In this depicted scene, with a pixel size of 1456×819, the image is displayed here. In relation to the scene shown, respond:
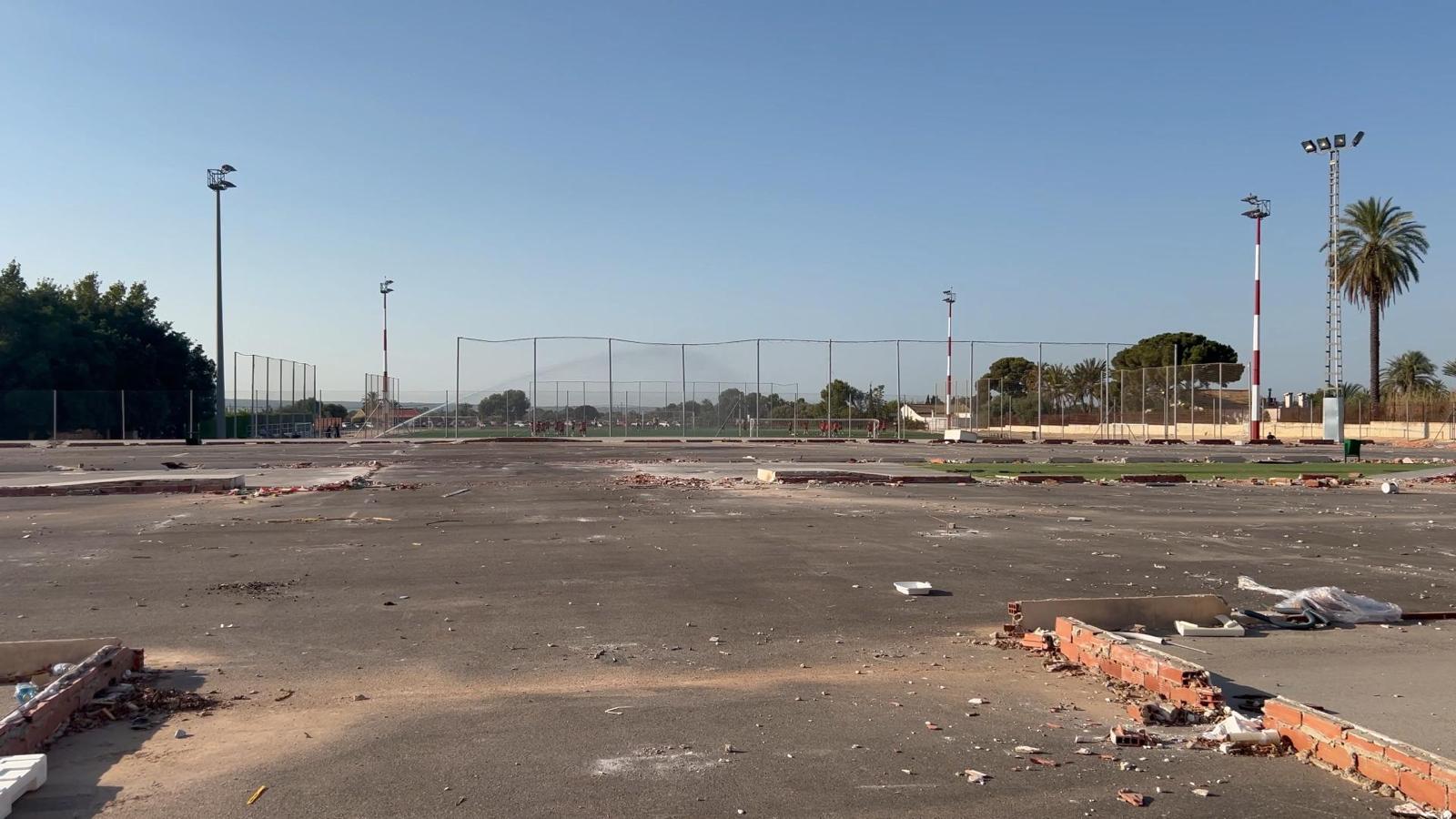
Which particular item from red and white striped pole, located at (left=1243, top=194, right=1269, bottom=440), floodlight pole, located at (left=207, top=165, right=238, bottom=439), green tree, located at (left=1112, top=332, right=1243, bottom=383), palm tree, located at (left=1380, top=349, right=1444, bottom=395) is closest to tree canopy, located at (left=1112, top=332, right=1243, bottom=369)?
green tree, located at (left=1112, top=332, right=1243, bottom=383)

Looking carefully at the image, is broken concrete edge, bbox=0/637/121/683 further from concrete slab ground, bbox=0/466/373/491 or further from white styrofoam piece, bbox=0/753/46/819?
concrete slab ground, bbox=0/466/373/491

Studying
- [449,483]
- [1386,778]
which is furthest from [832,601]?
[449,483]

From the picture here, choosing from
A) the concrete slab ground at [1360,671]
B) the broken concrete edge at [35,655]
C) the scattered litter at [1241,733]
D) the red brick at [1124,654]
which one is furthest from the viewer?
the broken concrete edge at [35,655]

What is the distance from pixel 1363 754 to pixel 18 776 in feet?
21.4

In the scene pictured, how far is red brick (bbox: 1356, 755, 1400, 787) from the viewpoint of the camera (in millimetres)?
4926

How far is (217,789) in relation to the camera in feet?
16.6

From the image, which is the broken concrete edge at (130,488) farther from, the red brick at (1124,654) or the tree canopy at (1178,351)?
the tree canopy at (1178,351)

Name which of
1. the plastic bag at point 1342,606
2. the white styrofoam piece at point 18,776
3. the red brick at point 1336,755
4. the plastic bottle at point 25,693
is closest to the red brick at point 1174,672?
the red brick at point 1336,755

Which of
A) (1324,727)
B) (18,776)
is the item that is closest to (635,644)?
(18,776)

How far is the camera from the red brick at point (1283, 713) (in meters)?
5.61

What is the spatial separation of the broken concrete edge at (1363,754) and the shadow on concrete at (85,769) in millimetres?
6052

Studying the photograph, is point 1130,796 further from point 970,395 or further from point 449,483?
point 970,395

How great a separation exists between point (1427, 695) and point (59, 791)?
26.5 ft

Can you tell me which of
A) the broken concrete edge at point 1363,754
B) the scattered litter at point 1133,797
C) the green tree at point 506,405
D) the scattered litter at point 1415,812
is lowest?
the scattered litter at point 1133,797
